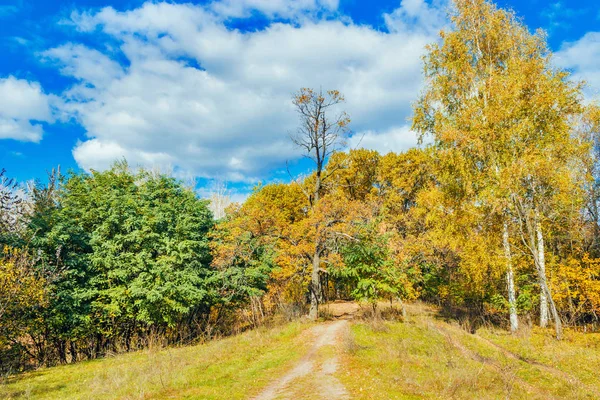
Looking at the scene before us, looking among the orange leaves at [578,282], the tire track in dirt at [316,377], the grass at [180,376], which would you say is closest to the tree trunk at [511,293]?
the orange leaves at [578,282]

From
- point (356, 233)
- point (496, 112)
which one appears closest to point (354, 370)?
point (356, 233)

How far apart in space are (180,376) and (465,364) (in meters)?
11.0

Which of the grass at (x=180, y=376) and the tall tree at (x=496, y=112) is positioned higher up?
the tall tree at (x=496, y=112)

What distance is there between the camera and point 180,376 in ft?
43.7

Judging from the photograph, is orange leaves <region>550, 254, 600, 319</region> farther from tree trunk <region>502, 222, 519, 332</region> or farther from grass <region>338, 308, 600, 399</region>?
grass <region>338, 308, 600, 399</region>

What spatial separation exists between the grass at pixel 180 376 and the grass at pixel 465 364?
128 inches

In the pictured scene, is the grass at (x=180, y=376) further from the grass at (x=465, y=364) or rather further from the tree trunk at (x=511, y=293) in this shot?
the tree trunk at (x=511, y=293)

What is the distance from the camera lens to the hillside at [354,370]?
1151cm

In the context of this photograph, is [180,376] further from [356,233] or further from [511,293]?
[511,293]

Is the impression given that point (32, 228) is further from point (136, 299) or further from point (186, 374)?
point (186, 374)

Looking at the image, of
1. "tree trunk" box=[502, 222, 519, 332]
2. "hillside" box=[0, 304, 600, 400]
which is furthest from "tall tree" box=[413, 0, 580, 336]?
"hillside" box=[0, 304, 600, 400]

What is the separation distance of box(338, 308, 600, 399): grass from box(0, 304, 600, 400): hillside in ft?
0.14

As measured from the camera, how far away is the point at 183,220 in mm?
27250

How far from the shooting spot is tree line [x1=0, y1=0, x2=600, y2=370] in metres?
20.8
